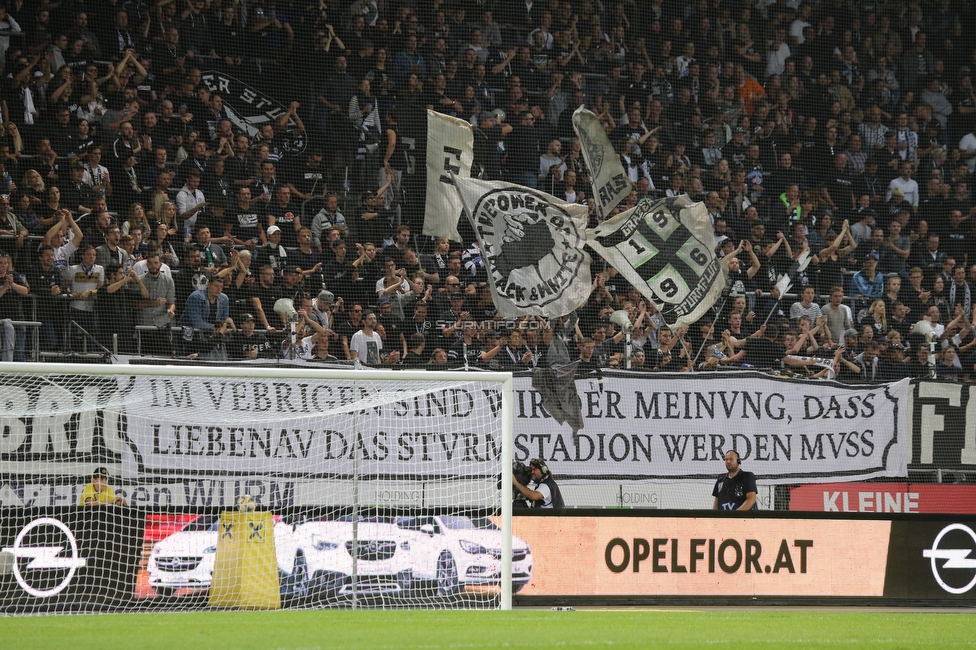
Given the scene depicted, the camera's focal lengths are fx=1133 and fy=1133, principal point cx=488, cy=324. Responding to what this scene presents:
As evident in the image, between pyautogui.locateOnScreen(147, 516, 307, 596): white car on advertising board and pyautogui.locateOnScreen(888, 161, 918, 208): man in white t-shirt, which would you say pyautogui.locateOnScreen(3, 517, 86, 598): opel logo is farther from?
pyautogui.locateOnScreen(888, 161, 918, 208): man in white t-shirt

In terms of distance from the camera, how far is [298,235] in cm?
1302

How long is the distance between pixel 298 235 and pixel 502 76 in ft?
14.7

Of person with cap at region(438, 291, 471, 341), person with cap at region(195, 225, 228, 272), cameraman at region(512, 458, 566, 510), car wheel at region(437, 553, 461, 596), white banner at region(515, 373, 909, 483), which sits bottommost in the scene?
car wheel at region(437, 553, 461, 596)

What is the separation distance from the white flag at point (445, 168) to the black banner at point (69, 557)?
18.4 feet

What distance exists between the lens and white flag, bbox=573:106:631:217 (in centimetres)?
1469

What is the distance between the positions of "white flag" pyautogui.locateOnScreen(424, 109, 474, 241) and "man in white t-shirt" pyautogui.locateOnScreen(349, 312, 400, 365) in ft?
6.00

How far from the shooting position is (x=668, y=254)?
46.2 feet

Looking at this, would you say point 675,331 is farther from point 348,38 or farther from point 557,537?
point 348,38

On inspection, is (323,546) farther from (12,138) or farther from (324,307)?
(12,138)

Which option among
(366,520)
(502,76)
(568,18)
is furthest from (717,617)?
(568,18)

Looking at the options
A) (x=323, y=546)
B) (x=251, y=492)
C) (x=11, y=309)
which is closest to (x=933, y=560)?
(x=323, y=546)

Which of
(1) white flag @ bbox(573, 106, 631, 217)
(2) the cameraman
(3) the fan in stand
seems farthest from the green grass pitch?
(1) white flag @ bbox(573, 106, 631, 217)

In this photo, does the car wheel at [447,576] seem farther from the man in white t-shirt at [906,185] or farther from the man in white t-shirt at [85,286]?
the man in white t-shirt at [906,185]

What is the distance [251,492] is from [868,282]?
30.1 ft
